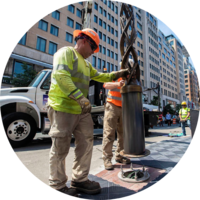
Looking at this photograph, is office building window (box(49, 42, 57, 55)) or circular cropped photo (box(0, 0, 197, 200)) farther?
office building window (box(49, 42, 57, 55))

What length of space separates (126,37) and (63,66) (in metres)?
1.05

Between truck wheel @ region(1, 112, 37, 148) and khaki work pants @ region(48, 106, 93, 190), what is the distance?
130 inches

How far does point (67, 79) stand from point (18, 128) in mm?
3761

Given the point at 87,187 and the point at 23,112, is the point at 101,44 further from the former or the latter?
the point at 87,187

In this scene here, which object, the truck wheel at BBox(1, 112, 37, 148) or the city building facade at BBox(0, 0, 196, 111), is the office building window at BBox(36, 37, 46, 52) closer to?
the city building facade at BBox(0, 0, 196, 111)

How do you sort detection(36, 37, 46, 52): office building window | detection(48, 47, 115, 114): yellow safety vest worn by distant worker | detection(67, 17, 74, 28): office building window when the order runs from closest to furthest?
1. detection(48, 47, 115, 114): yellow safety vest worn by distant worker
2. detection(36, 37, 46, 52): office building window
3. detection(67, 17, 74, 28): office building window

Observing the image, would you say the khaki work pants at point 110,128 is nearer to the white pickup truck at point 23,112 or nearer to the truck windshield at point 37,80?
the white pickup truck at point 23,112

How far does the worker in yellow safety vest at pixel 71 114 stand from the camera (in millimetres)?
1574

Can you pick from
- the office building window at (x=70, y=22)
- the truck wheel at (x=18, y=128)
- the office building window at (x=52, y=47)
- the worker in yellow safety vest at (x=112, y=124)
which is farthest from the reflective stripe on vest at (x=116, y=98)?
the office building window at (x=70, y=22)

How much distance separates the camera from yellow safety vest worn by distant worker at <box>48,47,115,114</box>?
1.56m

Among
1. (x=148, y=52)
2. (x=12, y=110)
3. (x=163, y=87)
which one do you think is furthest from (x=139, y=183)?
(x=163, y=87)

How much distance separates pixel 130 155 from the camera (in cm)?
187

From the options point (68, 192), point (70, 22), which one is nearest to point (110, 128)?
point (68, 192)

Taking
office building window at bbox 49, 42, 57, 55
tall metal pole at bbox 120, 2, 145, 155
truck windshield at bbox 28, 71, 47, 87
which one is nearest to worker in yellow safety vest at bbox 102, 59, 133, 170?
tall metal pole at bbox 120, 2, 145, 155
